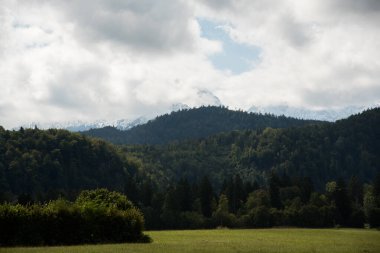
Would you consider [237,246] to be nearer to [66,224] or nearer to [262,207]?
[66,224]

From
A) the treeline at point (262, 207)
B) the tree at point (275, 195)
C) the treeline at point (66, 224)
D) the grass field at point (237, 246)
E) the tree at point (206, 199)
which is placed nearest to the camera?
the grass field at point (237, 246)

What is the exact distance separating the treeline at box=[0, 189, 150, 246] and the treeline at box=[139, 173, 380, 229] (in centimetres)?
8046

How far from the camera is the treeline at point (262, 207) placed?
144 m

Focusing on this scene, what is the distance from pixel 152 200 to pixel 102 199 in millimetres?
85375

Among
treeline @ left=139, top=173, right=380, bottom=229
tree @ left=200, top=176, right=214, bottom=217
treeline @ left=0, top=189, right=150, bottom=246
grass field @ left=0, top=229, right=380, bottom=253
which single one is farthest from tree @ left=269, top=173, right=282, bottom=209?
treeline @ left=0, top=189, right=150, bottom=246

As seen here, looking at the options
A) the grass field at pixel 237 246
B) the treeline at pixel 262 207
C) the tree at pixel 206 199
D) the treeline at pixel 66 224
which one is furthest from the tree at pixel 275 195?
the treeline at pixel 66 224

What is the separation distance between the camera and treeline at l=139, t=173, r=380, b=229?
144250mm

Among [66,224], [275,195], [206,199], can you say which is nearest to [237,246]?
[66,224]

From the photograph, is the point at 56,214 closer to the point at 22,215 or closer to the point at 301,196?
the point at 22,215

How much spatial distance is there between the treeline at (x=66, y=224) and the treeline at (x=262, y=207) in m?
80.5

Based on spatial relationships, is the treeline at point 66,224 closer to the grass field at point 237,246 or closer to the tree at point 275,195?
the grass field at point 237,246

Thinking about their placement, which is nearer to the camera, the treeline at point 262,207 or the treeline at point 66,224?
the treeline at point 66,224

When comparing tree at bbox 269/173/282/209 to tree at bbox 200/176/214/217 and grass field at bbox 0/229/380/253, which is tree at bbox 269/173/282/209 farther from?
grass field at bbox 0/229/380/253

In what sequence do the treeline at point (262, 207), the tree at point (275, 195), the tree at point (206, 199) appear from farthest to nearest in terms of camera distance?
the tree at point (206, 199) < the tree at point (275, 195) < the treeline at point (262, 207)
